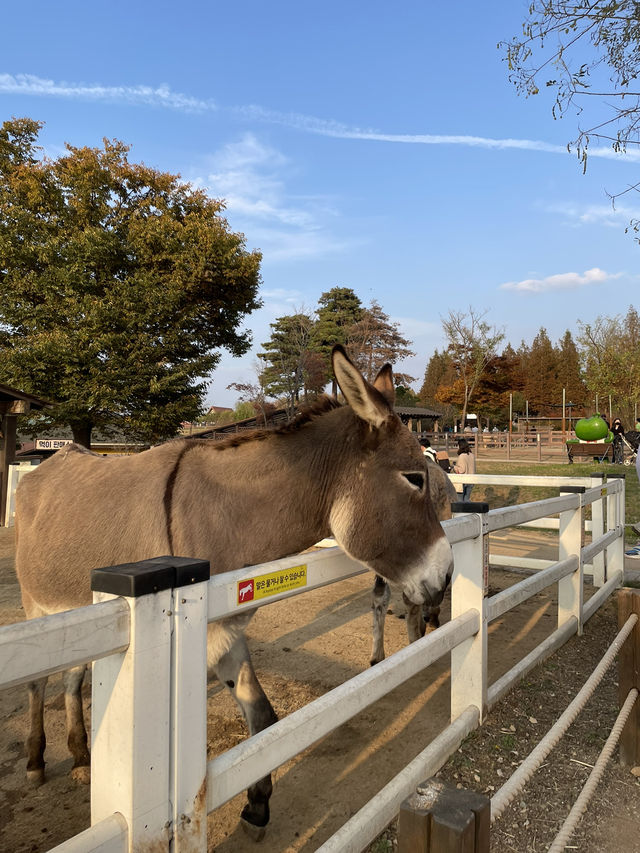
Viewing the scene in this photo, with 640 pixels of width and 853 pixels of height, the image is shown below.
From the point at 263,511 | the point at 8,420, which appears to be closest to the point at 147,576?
the point at 263,511

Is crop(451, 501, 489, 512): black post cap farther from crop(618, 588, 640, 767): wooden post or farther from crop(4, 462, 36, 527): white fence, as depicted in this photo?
crop(4, 462, 36, 527): white fence

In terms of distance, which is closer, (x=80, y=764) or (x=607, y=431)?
(x=80, y=764)

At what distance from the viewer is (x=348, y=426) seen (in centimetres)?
257

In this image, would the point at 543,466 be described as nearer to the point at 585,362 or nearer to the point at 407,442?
the point at 407,442

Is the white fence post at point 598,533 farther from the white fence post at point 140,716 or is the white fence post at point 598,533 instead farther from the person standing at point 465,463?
the white fence post at point 140,716

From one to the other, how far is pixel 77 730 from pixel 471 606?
2.54m

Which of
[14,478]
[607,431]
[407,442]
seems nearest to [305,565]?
[407,442]

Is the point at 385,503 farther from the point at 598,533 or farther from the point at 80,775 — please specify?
the point at 598,533

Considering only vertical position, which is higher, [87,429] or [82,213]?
[82,213]

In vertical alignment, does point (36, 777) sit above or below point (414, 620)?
below

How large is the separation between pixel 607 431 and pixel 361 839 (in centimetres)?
2621

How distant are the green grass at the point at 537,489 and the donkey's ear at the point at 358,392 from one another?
8004 mm

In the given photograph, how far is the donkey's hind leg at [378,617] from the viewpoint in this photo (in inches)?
178

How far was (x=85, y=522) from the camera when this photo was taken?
268cm
